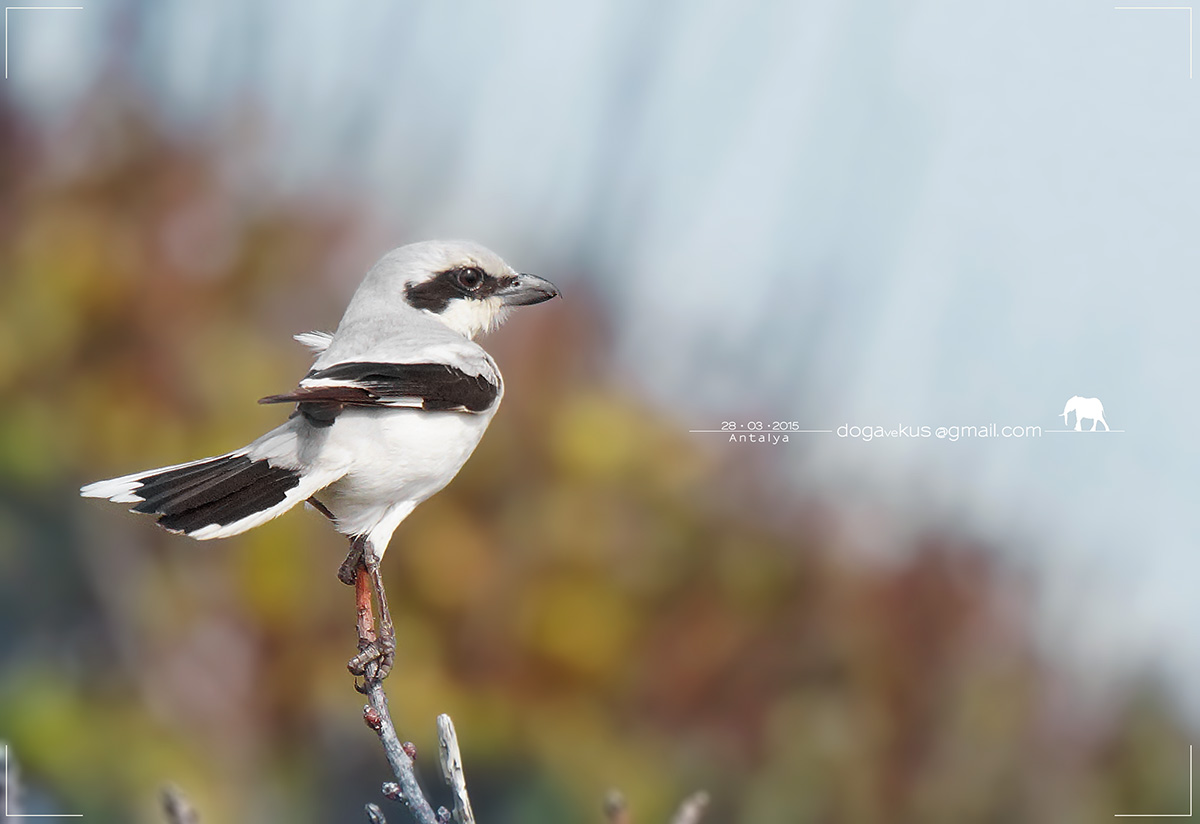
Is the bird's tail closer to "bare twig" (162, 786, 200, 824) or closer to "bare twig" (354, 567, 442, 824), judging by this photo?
"bare twig" (354, 567, 442, 824)

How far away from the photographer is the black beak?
840 mm

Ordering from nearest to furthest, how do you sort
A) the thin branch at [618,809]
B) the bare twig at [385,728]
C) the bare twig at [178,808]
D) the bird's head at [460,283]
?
the bare twig at [178,808], the thin branch at [618,809], the bare twig at [385,728], the bird's head at [460,283]

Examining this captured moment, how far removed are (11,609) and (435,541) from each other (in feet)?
2.59

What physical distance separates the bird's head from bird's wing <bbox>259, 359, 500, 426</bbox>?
119 millimetres

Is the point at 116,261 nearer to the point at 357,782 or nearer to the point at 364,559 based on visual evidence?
the point at 357,782

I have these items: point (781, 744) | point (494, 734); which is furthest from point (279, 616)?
point (781, 744)

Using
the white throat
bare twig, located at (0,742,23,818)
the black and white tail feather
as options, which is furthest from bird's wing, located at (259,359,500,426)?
bare twig, located at (0,742,23,818)

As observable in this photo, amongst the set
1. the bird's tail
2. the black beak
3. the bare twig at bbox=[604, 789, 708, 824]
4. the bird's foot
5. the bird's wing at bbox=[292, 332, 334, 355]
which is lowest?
the bare twig at bbox=[604, 789, 708, 824]

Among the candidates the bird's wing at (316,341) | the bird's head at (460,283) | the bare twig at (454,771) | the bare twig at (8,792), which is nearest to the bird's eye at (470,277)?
the bird's head at (460,283)

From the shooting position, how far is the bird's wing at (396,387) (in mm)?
664

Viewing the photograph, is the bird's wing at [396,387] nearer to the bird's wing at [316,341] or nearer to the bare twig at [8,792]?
the bird's wing at [316,341]

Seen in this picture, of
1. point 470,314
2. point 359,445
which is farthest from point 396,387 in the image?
point 470,314

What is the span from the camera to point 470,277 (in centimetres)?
83

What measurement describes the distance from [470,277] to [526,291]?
45mm
